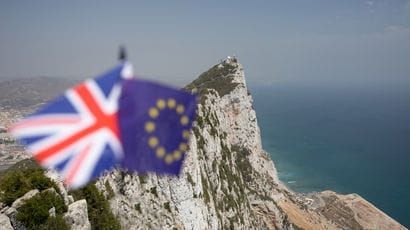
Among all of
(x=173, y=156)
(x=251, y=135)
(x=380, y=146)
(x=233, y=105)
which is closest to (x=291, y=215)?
(x=251, y=135)

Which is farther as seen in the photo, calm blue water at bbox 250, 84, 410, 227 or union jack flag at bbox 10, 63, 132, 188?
calm blue water at bbox 250, 84, 410, 227

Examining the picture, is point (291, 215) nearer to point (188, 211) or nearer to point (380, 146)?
point (188, 211)

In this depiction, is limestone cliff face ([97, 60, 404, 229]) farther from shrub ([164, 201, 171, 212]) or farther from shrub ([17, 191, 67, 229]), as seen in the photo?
shrub ([17, 191, 67, 229])

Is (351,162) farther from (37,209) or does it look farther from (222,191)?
(37,209)

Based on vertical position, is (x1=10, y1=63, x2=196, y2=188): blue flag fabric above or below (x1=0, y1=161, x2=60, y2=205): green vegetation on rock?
above

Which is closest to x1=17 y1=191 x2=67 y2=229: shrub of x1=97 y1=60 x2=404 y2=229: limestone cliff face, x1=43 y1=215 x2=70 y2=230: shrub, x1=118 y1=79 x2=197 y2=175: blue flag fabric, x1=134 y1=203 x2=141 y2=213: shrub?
x1=43 y1=215 x2=70 y2=230: shrub

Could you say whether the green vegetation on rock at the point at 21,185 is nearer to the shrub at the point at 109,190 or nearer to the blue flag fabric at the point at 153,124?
the shrub at the point at 109,190
